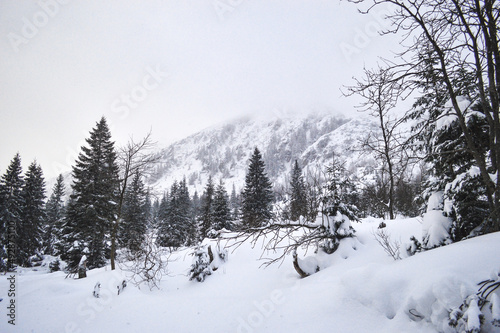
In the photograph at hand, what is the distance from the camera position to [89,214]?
54.2 feet

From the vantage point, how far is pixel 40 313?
5613 mm

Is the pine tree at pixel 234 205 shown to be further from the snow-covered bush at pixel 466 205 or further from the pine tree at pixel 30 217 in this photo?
the snow-covered bush at pixel 466 205

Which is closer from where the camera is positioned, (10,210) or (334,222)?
(334,222)

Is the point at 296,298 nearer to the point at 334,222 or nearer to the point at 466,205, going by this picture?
the point at 334,222

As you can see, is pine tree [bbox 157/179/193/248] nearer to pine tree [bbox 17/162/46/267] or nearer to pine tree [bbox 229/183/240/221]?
pine tree [bbox 229/183/240/221]

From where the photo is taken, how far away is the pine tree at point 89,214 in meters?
16.1

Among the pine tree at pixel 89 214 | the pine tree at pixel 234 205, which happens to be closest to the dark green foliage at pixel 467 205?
the pine tree at pixel 89 214

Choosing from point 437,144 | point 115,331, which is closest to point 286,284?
point 115,331

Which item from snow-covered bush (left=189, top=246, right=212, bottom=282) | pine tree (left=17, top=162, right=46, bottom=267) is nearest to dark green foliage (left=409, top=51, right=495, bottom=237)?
snow-covered bush (left=189, top=246, right=212, bottom=282)

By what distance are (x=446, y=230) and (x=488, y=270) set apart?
2089 mm

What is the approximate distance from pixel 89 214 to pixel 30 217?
54.1 feet

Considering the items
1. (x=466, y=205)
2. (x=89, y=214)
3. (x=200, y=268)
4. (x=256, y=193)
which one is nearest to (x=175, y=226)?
(x=256, y=193)

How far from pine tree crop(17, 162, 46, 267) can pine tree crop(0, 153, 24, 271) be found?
2.64 feet

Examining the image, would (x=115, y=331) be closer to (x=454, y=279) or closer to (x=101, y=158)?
(x=454, y=279)
